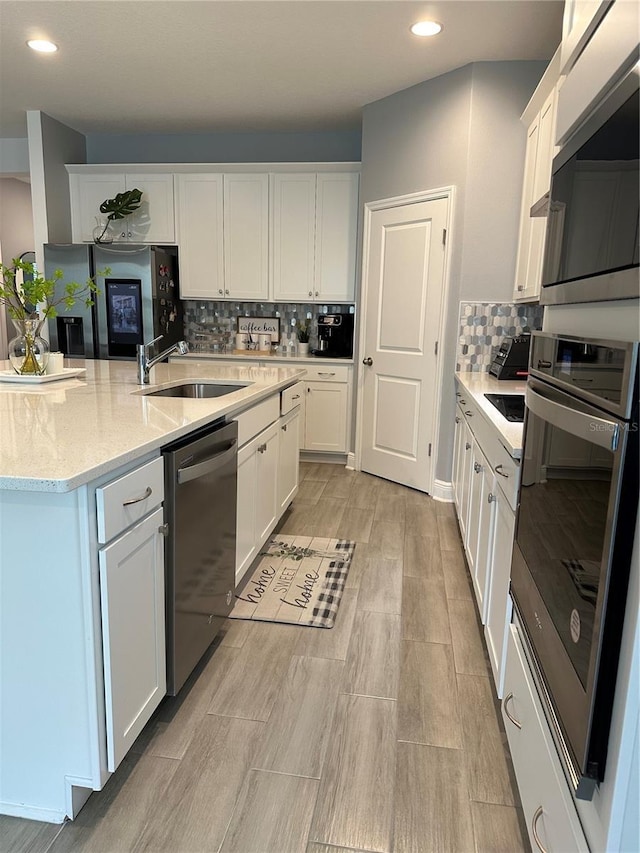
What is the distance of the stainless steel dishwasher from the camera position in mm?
1669

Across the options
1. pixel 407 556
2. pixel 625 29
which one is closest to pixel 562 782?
pixel 625 29

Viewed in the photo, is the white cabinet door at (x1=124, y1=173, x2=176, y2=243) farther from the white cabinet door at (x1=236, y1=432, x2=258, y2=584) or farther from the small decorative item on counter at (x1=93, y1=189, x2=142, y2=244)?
the white cabinet door at (x1=236, y1=432, x2=258, y2=584)

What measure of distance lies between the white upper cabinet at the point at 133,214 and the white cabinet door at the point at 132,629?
13.7ft

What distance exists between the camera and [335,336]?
16.5 feet

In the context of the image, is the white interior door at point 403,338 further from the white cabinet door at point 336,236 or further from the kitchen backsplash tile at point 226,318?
the kitchen backsplash tile at point 226,318

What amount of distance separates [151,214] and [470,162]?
2.84 meters

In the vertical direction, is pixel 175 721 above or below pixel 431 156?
below

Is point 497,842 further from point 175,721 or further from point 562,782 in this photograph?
point 175,721

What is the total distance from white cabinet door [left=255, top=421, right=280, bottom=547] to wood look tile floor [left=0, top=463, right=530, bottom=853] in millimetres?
533

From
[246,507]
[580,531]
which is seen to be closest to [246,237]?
[246,507]

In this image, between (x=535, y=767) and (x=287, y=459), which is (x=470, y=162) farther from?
(x=535, y=767)

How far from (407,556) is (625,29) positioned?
2.55 m

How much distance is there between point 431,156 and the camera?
12.5ft

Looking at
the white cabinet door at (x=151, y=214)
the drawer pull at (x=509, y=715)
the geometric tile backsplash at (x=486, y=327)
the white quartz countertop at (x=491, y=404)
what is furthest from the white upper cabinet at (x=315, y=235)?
the drawer pull at (x=509, y=715)
